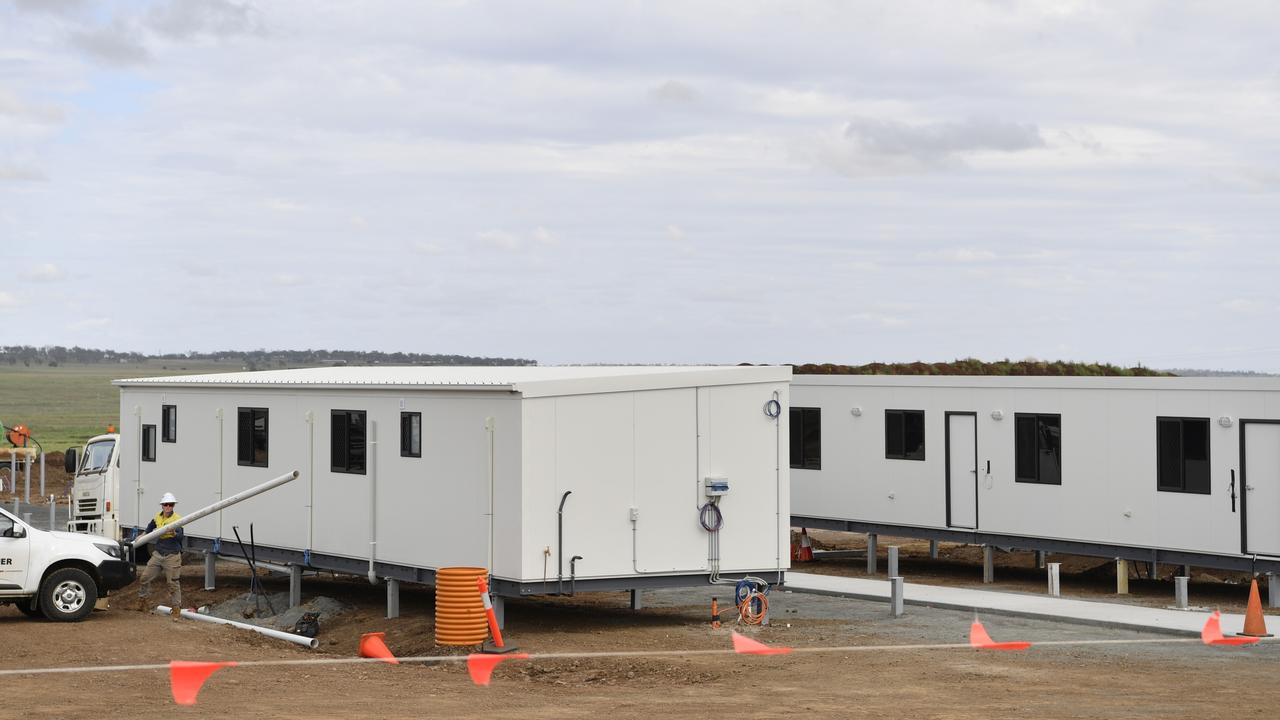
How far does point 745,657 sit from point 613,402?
11.0 feet

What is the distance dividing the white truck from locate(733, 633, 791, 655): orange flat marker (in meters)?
7.93

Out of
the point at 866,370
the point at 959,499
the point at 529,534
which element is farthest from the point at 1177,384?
the point at 866,370

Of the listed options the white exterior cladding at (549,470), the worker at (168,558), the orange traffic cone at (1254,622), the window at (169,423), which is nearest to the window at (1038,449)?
the white exterior cladding at (549,470)

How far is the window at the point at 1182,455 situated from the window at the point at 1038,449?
5.69ft

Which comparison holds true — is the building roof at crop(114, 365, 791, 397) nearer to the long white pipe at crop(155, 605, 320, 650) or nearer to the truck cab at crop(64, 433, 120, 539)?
the long white pipe at crop(155, 605, 320, 650)

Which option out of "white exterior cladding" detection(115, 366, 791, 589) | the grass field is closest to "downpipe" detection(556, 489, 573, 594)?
"white exterior cladding" detection(115, 366, 791, 589)

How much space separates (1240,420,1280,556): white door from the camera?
65.6 ft

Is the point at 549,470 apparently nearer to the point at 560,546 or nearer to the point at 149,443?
the point at 560,546

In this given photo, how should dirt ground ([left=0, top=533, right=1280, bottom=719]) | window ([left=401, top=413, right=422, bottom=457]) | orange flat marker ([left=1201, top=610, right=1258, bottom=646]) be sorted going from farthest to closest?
1. window ([left=401, top=413, right=422, bottom=457])
2. orange flat marker ([left=1201, top=610, right=1258, bottom=646])
3. dirt ground ([left=0, top=533, right=1280, bottom=719])

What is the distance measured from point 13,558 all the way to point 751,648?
29.4 ft

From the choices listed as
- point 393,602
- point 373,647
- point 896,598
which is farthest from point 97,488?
point 896,598

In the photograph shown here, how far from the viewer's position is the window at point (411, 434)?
1889cm

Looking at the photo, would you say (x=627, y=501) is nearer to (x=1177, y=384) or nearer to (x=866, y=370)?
(x=1177, y=384)

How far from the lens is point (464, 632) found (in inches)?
664
